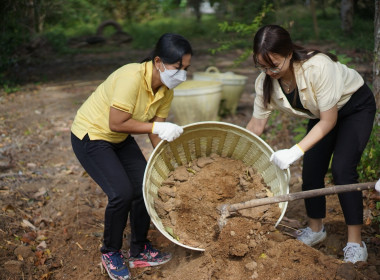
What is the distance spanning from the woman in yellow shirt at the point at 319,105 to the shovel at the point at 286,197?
20cm

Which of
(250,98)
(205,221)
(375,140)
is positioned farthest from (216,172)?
(250,98)

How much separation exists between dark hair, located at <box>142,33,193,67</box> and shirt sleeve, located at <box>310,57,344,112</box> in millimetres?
734

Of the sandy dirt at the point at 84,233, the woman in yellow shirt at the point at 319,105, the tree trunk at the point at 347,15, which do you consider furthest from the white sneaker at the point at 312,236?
the tree trunk at the point at 347,15

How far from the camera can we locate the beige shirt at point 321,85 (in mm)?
2254

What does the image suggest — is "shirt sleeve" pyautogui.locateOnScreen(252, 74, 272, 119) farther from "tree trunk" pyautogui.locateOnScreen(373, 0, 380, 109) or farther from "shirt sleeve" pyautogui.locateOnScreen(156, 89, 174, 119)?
"tree trunk" pyautogui.locateOnScreen(373, 0, 380, 109)

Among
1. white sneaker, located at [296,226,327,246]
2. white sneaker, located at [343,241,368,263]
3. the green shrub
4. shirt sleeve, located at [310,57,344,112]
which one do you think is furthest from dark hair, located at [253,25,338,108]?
the green shrub

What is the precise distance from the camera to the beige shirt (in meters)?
2.25

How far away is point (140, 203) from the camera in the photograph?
2678 mm

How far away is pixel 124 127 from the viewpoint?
2.45 meters

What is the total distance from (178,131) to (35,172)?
2479mm

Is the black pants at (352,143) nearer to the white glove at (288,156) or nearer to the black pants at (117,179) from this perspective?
the white glove at (288,156)

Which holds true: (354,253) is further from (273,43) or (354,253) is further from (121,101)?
(121,101)

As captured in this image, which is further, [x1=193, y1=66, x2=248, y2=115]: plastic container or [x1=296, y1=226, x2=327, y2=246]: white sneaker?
[x1=193, y1=66, x2=248, y2=115]: plastic container

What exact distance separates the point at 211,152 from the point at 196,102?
7.93 feet
